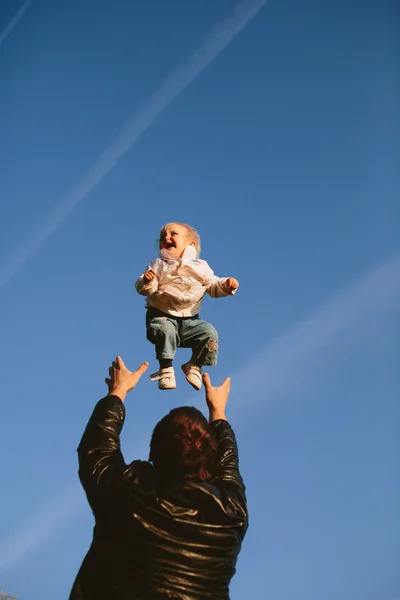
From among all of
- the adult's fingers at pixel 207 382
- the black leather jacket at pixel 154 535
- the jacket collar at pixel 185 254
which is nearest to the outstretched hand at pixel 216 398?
the adult's fingers at pixel 207 382

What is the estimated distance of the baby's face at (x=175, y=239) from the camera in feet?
22.6

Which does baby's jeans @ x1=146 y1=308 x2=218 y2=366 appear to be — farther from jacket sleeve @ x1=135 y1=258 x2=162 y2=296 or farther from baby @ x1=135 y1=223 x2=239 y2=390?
jacket sleeve @ x1=135 y1=258 x2=162 y2=296

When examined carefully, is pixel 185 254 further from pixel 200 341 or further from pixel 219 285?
pixel 200 341

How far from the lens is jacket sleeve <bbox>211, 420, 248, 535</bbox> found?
3514 mm

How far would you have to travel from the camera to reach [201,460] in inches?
135

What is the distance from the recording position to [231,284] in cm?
658

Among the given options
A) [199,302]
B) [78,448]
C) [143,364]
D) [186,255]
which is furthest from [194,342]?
[78,448]


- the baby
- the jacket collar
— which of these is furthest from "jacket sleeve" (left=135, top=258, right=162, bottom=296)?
the jacket collar

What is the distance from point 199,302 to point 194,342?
1.34ft

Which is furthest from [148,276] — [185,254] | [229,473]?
[229,473]

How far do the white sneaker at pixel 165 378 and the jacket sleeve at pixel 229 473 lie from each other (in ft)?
6.85

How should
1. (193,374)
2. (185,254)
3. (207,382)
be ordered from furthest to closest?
1. (185,254)
2. (193,374)
3. (207,382)

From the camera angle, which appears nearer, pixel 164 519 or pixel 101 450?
pixel 164 519

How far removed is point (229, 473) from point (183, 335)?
298 cm
